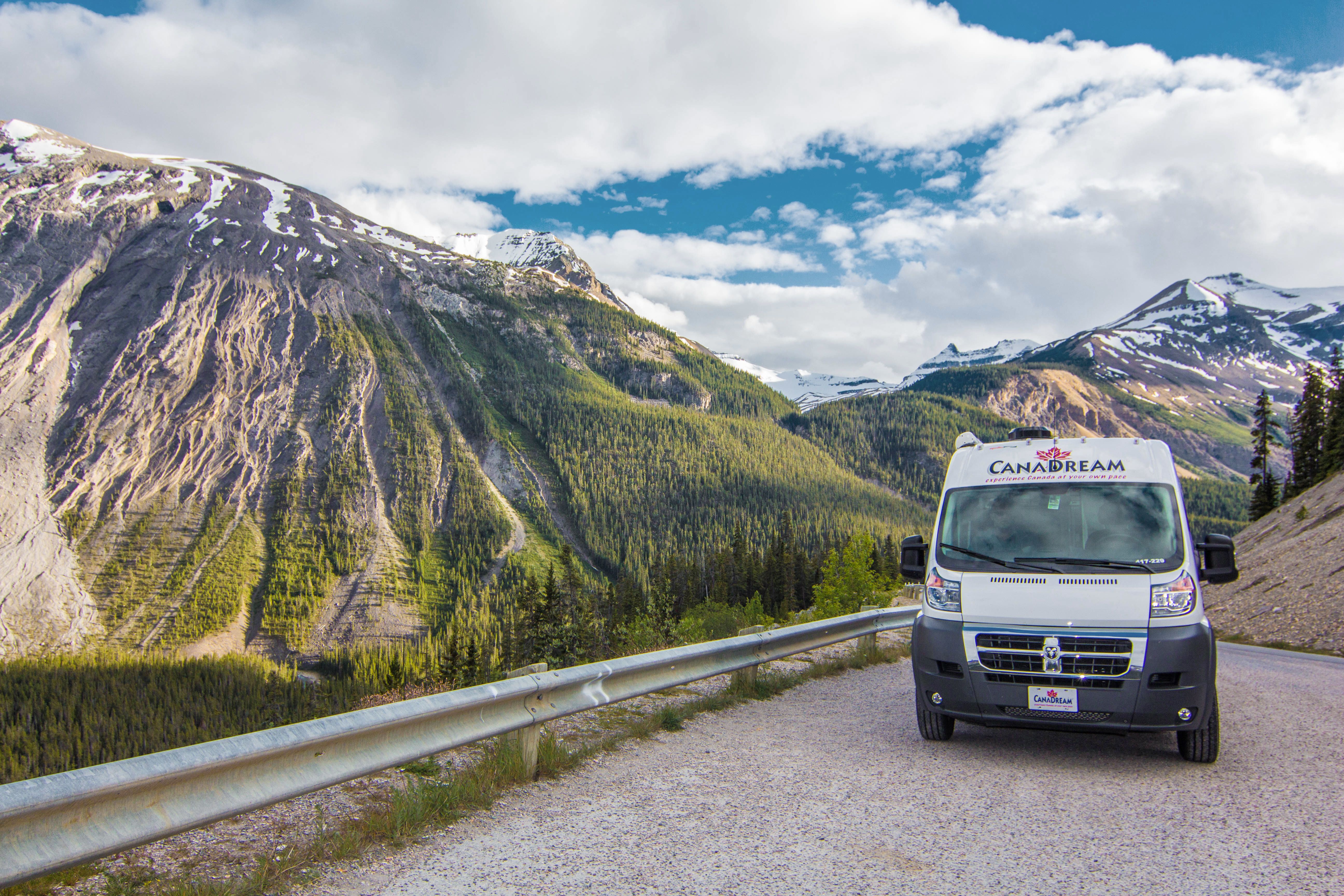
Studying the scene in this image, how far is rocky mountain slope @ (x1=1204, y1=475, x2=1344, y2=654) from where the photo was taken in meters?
22.0

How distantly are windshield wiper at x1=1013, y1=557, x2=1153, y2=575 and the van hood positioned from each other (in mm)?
114

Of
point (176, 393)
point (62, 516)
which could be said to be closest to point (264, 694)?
point (62, 516)

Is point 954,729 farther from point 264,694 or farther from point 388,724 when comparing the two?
point 264,694

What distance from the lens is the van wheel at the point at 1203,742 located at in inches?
255

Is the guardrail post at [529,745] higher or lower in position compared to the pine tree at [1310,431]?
lower

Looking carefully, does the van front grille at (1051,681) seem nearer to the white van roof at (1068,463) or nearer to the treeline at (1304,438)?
the white van roof at (1068,463)

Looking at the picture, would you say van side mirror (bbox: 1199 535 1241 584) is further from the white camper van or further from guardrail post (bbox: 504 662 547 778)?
guardrail post (bbox: 504 662 547 778)

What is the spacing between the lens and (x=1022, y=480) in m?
7.77

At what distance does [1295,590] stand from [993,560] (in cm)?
2610

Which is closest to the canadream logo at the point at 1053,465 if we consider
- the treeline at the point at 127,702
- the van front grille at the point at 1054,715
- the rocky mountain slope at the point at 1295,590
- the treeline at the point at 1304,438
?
the van front grille at the point at 1054,715

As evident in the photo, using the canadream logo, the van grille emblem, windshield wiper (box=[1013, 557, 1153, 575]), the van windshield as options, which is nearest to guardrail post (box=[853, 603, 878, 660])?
the van windshield

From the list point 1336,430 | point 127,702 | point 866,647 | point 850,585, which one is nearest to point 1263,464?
point 1336,430

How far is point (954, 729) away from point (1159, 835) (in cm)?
325

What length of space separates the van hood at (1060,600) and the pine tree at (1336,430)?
183ft
